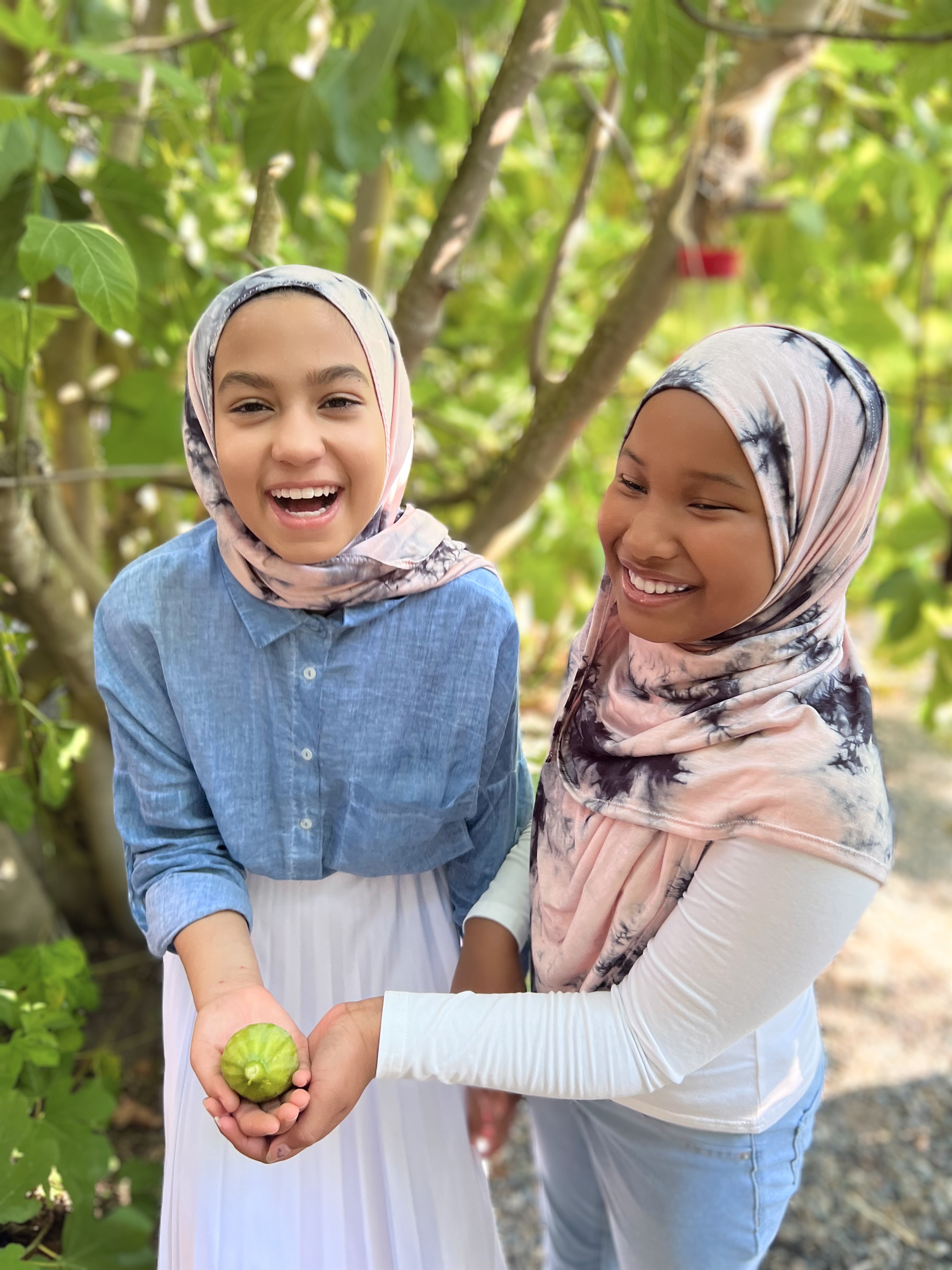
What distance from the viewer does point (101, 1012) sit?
270cm

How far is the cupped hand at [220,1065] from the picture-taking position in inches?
42.9

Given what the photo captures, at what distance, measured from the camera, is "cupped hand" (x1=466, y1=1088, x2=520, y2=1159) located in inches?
54.2

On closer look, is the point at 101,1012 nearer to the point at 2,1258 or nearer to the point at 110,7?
the point at 2,1258

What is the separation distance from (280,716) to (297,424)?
0.38m

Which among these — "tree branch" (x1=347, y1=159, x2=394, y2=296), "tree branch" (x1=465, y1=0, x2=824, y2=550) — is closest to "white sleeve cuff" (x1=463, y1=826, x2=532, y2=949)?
"tree branch" (x1=465, y1=0, x2=824, y2=550)

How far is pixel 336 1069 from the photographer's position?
44.6 inches

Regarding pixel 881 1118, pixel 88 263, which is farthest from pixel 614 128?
pixel 881 1118

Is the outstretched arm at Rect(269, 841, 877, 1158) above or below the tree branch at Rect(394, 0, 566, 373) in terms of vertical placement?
below

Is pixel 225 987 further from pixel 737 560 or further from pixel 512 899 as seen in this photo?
pixel 737 560

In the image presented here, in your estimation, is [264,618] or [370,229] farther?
[370,229]

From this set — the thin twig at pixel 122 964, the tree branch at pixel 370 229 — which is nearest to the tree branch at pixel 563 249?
the tree branch at pixel 370 229

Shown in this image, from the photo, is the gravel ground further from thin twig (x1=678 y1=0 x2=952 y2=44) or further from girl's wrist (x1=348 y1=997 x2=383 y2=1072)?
thin twig (x1=678 y1=0 x2=952 y2=44)

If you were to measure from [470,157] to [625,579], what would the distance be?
3.25 ft

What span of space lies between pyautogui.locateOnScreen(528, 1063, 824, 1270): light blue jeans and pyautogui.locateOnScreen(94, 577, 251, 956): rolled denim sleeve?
61 centimetres
